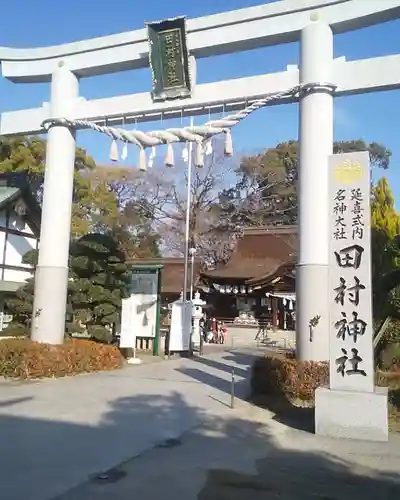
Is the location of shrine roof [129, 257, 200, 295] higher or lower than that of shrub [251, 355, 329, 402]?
higher

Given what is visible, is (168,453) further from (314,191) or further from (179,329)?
(179,329)

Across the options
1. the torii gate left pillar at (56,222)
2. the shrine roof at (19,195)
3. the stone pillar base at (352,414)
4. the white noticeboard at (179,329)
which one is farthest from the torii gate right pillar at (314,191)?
the shrine roof at (19,195)

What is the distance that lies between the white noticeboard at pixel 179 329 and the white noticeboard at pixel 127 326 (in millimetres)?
2641

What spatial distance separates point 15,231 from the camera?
2016cm

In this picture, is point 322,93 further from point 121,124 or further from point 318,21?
point 121,124

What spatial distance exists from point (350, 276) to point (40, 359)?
324 inches

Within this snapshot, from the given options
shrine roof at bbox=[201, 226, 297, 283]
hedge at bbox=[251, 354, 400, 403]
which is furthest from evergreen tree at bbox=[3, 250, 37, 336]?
shrine roof at bbox=[201, 226, 297, 283]

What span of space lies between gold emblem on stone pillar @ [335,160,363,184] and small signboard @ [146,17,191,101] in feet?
18.7

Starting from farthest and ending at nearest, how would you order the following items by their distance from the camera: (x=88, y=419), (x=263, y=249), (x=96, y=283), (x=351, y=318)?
1. (x=263, y=249)
2. (x=96, y=283)
3. (x=88, y=419)
4. (x=351, y=318)

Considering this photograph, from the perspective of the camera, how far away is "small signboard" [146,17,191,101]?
12750 millimetres

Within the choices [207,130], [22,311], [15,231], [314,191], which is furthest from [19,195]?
[314,191]

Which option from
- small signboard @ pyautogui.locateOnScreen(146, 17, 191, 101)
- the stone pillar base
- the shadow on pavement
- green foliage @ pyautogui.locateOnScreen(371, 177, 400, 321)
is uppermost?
small signboard @ pyautogui.locateOnScreen(146, 17, 191, 101)

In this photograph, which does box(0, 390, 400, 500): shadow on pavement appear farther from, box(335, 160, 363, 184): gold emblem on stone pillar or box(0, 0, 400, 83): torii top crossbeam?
box(0, 0, 400, 83): torii top crossbeam

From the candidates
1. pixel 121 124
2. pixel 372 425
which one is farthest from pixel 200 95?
pixel 372 425
